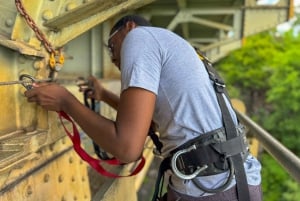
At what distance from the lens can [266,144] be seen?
2.59 meters

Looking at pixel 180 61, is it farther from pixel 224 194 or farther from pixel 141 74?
pixel 224 194

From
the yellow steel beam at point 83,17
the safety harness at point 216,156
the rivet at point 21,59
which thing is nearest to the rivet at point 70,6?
the yellow steel beam at point 83,17

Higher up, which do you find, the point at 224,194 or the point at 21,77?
the point at 21,77

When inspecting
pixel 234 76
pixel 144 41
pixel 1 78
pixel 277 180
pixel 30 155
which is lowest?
pixel 277 180

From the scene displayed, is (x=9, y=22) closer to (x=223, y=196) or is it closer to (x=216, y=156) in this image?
(x=216, y=156)

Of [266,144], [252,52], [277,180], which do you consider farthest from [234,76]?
[266,144]

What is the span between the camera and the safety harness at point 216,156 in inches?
68.5

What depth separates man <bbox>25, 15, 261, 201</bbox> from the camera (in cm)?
162

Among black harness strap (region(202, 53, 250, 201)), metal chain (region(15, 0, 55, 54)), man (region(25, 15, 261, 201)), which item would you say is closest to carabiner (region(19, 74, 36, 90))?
man (region(25, 15, 261, 201))

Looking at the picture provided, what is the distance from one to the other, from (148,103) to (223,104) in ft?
1.21

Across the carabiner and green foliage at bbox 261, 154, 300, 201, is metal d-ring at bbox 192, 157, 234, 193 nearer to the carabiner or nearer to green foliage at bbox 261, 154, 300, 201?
the carabiner

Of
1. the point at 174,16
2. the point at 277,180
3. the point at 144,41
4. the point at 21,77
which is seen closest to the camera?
the point at 144,41

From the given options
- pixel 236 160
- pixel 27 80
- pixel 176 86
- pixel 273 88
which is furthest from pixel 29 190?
pixel 273 88

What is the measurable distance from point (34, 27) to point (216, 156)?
0.90 metres
